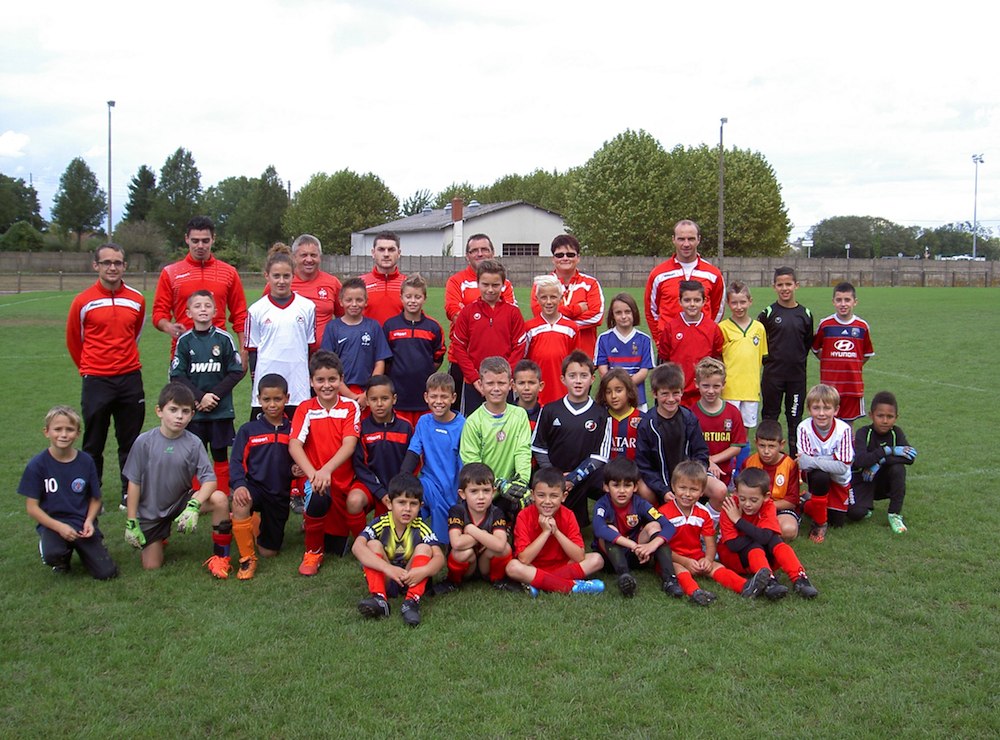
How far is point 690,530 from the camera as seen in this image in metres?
4.95

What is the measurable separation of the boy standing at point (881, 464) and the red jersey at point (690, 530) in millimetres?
1570

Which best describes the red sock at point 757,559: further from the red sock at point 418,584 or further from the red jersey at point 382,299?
the red jersey at point 382,299

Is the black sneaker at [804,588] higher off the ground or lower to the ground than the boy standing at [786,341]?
lower

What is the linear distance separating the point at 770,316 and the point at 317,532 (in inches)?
172

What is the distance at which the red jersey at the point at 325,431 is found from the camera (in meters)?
5.36

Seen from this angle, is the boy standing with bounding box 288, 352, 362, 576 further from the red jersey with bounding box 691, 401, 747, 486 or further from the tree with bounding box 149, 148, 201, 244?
the tree with bounding box 149, 148, 201, 244

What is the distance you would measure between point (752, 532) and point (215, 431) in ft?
12.7

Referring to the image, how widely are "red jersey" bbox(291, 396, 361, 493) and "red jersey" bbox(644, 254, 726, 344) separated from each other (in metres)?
2.81

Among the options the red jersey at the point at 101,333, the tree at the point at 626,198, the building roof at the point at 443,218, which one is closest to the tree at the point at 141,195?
the building roof at the point at 443,218

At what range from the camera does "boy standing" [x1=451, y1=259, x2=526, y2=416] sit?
244 inches

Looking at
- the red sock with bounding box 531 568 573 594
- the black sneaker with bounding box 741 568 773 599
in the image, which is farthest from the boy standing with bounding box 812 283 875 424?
the red sock with bounding box 531 568 573 594

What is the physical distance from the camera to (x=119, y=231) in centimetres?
5566

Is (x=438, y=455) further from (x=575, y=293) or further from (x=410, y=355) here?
(x=575, y=293)

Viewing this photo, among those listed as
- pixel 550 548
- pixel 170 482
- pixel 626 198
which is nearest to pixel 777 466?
pixel 550 548
